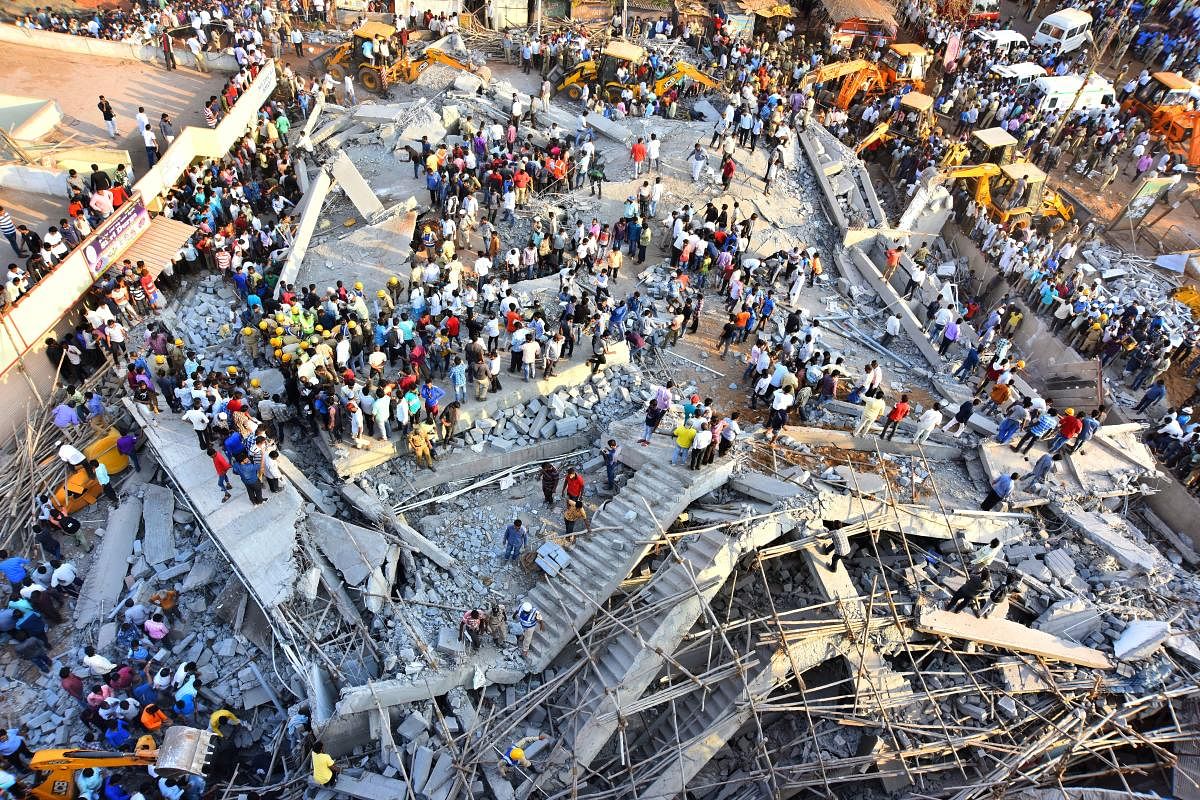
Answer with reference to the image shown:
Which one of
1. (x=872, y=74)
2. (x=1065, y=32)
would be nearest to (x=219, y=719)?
(x=872, y=74)

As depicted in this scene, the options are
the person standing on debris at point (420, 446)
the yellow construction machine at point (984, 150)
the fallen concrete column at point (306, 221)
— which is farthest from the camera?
the yellow construction machine at point (984, 150)

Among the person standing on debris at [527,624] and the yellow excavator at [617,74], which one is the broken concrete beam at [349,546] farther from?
the yellow excavator at [617,74]

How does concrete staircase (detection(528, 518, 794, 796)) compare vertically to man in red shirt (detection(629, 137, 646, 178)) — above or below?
below

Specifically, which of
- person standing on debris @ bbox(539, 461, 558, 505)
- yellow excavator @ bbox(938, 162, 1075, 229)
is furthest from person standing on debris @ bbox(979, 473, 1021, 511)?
yellow excavator @ bbox(938, 162, 1075, 229)

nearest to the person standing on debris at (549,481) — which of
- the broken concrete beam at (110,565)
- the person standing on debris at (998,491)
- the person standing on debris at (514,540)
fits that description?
the person standing on debris at (514,540)

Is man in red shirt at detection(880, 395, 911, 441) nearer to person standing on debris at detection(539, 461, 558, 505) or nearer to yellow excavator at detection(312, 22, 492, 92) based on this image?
person standing on debris at detection(539, 461, 558, 505)
